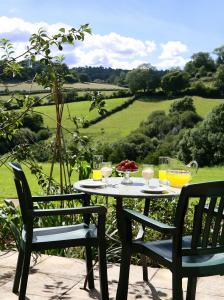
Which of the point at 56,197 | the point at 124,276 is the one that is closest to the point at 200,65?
the point at 56,197

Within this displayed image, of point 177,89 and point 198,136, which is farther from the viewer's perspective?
point 177,89

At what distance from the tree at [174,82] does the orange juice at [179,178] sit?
78.1 ft

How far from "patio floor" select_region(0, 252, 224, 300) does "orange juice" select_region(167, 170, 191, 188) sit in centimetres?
78

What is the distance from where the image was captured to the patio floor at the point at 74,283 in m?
3.28

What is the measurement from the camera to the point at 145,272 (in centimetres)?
360

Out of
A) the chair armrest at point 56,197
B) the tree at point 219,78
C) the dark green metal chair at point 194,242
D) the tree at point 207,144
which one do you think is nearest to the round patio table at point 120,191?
the chair armrest at point 56,197

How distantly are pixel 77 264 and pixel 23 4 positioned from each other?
3.38 m

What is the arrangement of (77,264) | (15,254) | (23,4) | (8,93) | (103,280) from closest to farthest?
(103,280)
(77,264)
(15,254)
(8,93)
(23,4)

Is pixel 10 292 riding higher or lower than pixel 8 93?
lower

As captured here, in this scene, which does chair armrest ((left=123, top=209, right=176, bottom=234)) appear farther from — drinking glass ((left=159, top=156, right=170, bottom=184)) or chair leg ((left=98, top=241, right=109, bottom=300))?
drinking glass ((left=159, top=156, right=170, bottom=184))

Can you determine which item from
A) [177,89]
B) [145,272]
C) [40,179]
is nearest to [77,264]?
[145,272]

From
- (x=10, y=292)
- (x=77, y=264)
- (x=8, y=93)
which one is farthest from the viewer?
(x=8, y=93)

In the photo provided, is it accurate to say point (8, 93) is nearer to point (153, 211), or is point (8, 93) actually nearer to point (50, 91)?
point (50, 91)

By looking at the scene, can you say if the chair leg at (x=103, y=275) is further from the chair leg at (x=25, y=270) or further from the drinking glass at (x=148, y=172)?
the drinking glass at (x=148, y=172)
